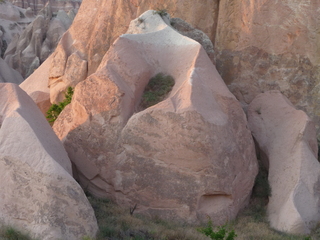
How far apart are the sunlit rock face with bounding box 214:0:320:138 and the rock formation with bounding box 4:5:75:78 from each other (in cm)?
1658

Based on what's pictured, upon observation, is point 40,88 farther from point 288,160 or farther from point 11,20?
→ point 11,20

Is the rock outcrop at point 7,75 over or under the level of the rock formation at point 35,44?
over

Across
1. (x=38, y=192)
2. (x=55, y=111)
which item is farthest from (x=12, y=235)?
(x=55, y=111)

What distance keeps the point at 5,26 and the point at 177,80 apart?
30819 mm

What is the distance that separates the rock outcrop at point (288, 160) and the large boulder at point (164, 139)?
1.98 feet

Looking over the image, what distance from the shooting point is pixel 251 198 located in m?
9.38

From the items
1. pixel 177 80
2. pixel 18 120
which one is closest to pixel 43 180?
pixel 18 120

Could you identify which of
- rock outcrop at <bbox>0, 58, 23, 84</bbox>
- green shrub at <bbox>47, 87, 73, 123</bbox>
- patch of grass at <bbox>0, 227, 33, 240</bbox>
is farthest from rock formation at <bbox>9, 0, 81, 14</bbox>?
patch of grass at <bbox>0, 227, 33, 240</bbox>

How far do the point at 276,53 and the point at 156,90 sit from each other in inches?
153

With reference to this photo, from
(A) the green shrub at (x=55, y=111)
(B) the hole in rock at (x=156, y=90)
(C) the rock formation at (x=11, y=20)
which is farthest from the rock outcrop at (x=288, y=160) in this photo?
(C) the rock formation at (x=11, y=20)

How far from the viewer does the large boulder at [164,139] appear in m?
8.12

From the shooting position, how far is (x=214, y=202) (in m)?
8.30

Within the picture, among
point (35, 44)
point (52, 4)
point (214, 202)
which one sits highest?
point (214, 202)

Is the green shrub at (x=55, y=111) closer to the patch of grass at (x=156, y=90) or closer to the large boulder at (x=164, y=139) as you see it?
the large boulder at (x=164, y=139)
